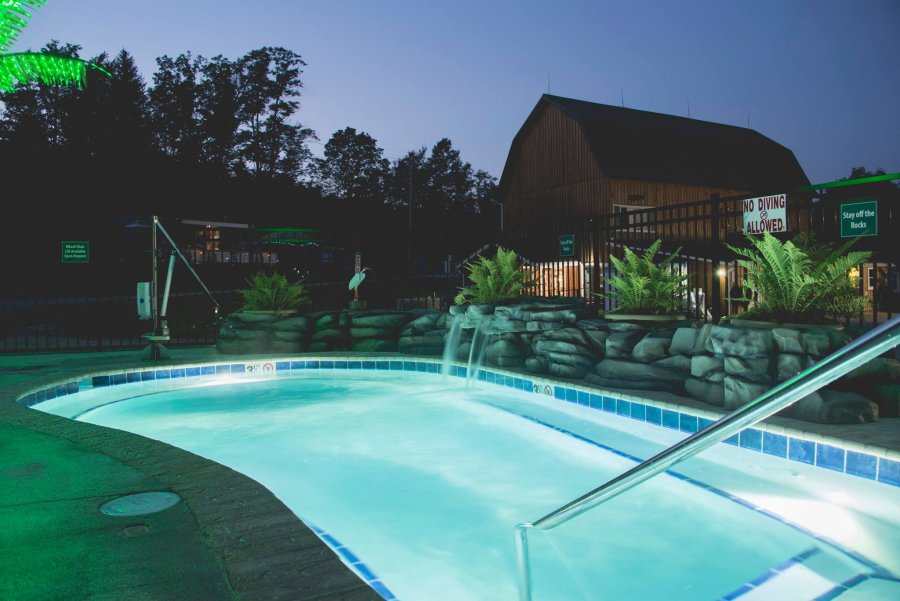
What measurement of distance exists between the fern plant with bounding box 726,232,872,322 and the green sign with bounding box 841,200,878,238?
32 centimetres

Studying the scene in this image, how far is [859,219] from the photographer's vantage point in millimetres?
5109

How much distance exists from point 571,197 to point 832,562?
22.4m

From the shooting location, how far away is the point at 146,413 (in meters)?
6.65

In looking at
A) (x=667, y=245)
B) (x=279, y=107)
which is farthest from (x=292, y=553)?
(x=279, y=107)

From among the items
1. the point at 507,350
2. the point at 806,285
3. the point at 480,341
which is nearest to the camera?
the point at 806,285

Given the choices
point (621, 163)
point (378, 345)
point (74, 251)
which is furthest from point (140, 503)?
point (621, 163)

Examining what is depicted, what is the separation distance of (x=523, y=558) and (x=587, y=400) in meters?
3.50

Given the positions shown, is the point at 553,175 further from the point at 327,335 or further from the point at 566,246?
the point at 327,335

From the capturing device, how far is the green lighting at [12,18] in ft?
18.2

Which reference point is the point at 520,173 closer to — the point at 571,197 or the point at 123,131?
the point at 571,197

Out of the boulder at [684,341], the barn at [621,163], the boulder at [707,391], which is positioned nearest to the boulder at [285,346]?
the boulder at [684,341]

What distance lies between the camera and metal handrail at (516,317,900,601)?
51.7 inches

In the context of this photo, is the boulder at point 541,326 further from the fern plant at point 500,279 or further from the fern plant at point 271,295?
the fern plant at point 271,295

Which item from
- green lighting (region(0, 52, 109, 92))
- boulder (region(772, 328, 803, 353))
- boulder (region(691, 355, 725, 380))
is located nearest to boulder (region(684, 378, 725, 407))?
boulder (region(691, 355, 725, 380))
